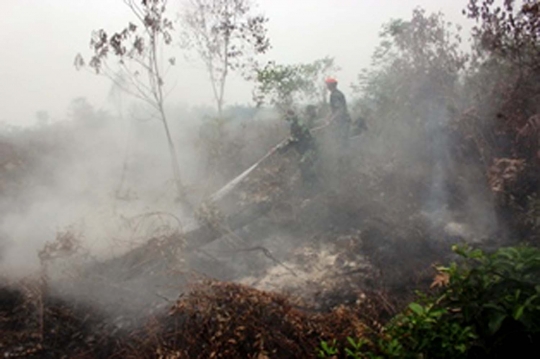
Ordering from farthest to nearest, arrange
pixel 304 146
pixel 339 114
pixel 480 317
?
pixel 339 114
pixel 304 146
pixel 480 317

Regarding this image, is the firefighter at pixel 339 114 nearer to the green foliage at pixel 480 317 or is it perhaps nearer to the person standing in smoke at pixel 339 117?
the person standing in smoke at pixel 339 117

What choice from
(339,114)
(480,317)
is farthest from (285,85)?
(480,317)

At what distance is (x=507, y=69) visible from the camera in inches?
246

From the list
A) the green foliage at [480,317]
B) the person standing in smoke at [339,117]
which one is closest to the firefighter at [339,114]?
the person standing in smoke at [339,117]

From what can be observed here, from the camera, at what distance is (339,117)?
7586 millimetres

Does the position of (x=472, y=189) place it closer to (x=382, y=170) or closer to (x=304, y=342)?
(x=382, y=170)

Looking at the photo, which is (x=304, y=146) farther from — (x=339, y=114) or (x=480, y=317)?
(x=480, y=317)

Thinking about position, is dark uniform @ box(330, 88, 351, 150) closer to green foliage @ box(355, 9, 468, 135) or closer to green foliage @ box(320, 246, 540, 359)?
green foliage @ box(355, 9, 468, 135)

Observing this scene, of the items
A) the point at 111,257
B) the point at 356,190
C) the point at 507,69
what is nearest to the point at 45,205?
the point at 111,257

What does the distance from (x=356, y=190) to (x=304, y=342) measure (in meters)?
4.74

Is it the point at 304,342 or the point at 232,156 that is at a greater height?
the point at 232,156

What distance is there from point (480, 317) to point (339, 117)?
6027 millimetres

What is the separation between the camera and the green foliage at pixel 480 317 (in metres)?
1.81

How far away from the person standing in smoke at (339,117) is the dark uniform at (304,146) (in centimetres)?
71
